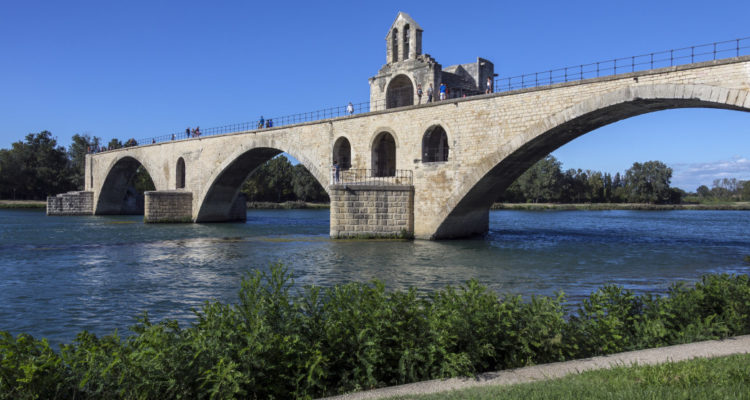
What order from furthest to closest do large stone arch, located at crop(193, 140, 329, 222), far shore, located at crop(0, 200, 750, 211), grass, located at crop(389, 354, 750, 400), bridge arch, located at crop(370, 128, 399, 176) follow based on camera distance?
far shore, located at crop(0, 200, 750, 211) < large stone arch, located at crop(193, 140, 329, 222) < bridge arch, located at crop(370, 128, 399, 176) < grass, located at crop(389, 354, 750, 400)

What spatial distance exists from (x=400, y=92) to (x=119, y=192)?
1544 inches

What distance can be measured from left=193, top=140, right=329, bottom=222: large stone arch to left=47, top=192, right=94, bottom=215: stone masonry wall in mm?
21655

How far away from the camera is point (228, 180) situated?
43250 millimetres

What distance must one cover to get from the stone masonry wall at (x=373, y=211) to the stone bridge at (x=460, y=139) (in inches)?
1.9

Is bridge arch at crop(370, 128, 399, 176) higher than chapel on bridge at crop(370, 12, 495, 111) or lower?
lower

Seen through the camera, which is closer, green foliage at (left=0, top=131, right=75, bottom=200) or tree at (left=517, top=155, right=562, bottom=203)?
green foliage at (left=0, top=131, right=75, bottom=200)

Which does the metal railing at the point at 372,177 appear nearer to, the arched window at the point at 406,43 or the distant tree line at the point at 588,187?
the arched window at the point at 406,43

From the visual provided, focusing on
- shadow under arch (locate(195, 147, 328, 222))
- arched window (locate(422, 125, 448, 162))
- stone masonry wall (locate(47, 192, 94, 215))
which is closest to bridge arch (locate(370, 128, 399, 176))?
arched window (locate(422, 125, 448, 162))

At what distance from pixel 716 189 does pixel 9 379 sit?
661ft

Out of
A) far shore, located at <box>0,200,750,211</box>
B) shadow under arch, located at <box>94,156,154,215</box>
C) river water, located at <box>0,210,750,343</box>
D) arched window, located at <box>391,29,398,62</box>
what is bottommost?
river water, located at <box>0,210,750,343</box>

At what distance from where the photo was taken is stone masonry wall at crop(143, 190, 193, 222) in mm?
40938

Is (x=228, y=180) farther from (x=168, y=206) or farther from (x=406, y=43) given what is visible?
(x=406, y=43)

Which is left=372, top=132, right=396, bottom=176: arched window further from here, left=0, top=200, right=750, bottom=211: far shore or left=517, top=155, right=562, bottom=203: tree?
left=517, top=155, right=562, bottom=203: tree

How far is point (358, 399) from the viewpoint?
495cm
